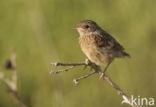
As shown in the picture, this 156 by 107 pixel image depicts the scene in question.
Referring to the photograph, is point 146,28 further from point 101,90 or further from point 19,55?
point 19,55

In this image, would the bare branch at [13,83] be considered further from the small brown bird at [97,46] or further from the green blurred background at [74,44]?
the green blurred background at [74,44]

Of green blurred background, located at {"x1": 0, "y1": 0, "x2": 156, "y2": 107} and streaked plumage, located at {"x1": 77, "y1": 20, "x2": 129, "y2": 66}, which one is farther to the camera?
green blurred background, located at {"x1": 0, "y1": 0, "x2": 156, "y2": 107}

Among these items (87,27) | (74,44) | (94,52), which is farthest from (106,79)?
(74,44)

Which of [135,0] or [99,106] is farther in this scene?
[135,0]

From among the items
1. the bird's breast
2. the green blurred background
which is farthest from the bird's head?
the green blurred background

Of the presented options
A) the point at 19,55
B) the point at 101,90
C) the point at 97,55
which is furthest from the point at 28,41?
the point at 97,55

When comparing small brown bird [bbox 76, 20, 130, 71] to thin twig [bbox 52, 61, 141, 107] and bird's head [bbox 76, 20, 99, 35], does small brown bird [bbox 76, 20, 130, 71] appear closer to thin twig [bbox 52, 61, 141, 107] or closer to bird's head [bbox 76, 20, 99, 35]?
bird's head [bbox 76, 20, 99, 35]
